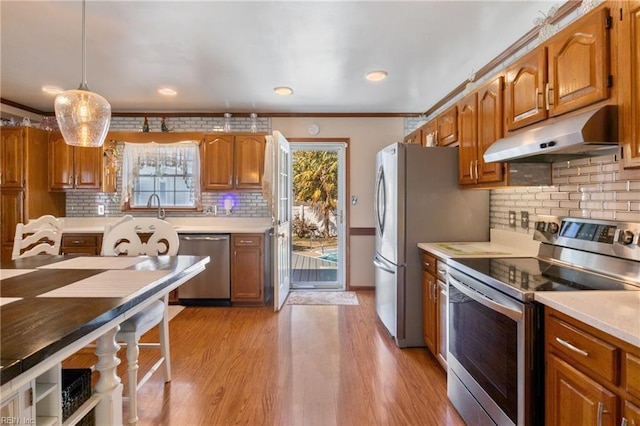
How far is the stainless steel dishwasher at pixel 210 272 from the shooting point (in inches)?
154

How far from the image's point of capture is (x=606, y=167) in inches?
69.5

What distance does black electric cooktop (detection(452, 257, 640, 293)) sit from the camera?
1.44 meters

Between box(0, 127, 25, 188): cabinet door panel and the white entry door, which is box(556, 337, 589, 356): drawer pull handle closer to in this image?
the white entry door

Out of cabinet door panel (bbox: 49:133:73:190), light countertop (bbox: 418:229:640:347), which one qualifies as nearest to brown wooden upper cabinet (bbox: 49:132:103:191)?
cabinet door panel (bbox: 49:133:73:190)

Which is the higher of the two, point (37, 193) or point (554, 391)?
point (37, 193)

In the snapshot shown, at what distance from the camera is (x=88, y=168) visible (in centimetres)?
427

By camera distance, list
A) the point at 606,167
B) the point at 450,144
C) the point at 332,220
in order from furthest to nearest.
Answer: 1. the point at 332,220
2. the point at 450,144
3. the point at 606,167

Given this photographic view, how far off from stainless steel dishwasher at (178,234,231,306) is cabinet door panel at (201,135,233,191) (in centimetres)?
75

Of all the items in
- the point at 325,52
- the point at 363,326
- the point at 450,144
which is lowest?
the point at 363,326

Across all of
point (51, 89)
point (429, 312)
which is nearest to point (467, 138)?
point (429, 312)

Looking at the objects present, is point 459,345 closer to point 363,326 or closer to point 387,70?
point 363,326

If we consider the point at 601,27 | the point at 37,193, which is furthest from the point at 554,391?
the point at 37,193

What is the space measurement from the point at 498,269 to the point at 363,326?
70.9 inches

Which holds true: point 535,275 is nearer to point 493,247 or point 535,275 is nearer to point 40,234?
→ point 493,247
